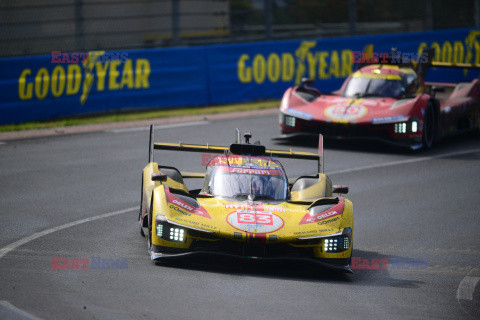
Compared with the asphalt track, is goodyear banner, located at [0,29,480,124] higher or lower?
higher

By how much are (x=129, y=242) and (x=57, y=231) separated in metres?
0.96

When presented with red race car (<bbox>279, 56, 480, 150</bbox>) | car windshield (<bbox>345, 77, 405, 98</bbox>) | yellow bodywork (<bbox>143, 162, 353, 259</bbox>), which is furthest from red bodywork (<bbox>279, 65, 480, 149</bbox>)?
yellow bodywork (<bbox>143, 162, 353, 259</bbox>)

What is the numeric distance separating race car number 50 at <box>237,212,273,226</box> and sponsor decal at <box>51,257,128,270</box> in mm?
1199

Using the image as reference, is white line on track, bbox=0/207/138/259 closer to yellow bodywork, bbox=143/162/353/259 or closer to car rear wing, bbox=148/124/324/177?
car rear wing, bbox=148/124/324/177

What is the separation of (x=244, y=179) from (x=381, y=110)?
24.5 feet

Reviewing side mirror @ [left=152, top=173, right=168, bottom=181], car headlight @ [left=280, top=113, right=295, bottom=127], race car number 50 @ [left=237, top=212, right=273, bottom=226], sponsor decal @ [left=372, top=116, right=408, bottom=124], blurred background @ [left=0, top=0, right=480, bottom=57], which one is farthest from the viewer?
blurred background @ [left=0, top=0, right=480, bottom=57]

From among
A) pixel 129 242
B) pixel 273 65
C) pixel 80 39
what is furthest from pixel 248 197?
pixel 273 65

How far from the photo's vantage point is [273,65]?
2256cm

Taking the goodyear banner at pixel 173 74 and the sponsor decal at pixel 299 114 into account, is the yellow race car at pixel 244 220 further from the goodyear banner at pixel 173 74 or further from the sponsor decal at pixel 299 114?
the goodyear banner at pixel 173 74

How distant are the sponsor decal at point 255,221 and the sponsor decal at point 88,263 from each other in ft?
3.73

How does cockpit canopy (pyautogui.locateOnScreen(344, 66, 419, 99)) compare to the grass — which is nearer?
cockpit canopy (pyautogui.locateOnScreen(344, 66, 419, 99))

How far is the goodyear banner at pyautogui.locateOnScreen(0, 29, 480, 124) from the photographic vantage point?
18.3 m

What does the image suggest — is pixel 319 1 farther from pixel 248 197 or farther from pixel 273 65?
pixel 248 197

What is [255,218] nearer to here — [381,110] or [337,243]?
[337,243]
